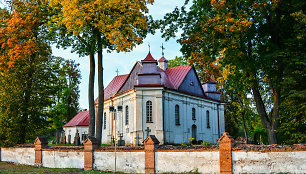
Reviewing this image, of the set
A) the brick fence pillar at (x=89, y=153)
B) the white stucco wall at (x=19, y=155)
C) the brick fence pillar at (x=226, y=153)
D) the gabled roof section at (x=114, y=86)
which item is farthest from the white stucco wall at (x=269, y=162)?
the gabled roof section at (x=114, y=86)

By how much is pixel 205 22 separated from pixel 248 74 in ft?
13.8

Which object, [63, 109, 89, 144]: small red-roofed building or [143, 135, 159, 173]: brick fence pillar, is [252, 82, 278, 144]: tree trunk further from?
[63, 109, 89, 144]: small red-roofed building

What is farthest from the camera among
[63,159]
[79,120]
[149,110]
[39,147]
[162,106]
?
[79,120]

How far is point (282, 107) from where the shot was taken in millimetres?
17594

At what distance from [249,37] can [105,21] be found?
876 centimetres

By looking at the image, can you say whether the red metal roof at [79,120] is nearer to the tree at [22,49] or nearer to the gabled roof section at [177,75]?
the gabled roof section at [177,75]

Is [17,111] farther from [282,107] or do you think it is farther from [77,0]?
[282,107]

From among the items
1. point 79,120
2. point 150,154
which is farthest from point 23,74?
point 79,120

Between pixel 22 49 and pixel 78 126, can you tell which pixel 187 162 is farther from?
pixel 78 126

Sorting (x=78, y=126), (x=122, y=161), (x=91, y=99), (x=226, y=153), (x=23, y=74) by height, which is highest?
(x=23, y=74)

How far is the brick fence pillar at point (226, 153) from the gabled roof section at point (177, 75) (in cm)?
2013

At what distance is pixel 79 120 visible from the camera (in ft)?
151

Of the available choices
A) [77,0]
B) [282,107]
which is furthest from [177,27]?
[282,107]

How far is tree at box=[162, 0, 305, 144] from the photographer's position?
16.3m
